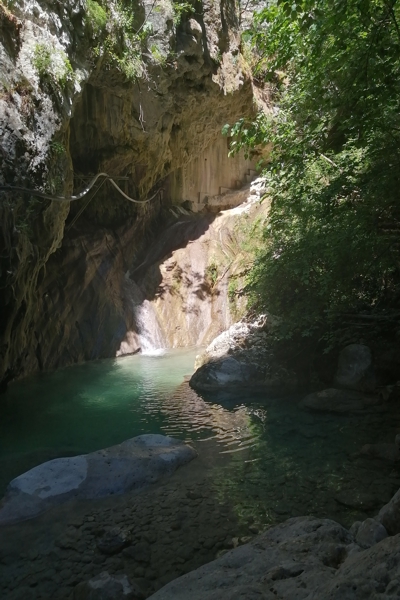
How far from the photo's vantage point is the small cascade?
1454 cm

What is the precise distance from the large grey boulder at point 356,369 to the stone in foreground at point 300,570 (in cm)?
513

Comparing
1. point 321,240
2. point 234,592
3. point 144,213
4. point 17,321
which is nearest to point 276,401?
point 321,240

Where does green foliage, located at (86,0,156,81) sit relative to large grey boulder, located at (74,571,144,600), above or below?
above

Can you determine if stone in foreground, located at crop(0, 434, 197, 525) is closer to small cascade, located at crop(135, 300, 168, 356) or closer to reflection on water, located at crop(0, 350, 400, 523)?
reflection on water, located at crop(0, 350, 400, 523)

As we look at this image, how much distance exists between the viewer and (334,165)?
7.88 m

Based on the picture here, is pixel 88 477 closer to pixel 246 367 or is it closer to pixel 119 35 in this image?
pixel 246 367

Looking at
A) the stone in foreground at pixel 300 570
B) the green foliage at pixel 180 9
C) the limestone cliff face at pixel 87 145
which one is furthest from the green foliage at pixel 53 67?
the stone in foreground at pixel 300 570

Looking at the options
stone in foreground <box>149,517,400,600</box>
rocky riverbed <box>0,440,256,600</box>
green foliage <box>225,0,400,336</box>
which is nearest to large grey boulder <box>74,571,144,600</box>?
rocky riverbed <box>0,440,256,600</box>

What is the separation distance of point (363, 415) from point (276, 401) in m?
1.62

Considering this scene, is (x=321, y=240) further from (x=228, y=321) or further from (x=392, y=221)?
(x=228, y=321)

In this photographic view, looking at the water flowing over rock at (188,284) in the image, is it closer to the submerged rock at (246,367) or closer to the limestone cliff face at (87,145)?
the limestone cliff face at (87,145)

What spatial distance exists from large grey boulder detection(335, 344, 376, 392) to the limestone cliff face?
232 inches

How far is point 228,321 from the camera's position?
14.3 meters

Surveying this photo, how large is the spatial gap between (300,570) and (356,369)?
6298mm
